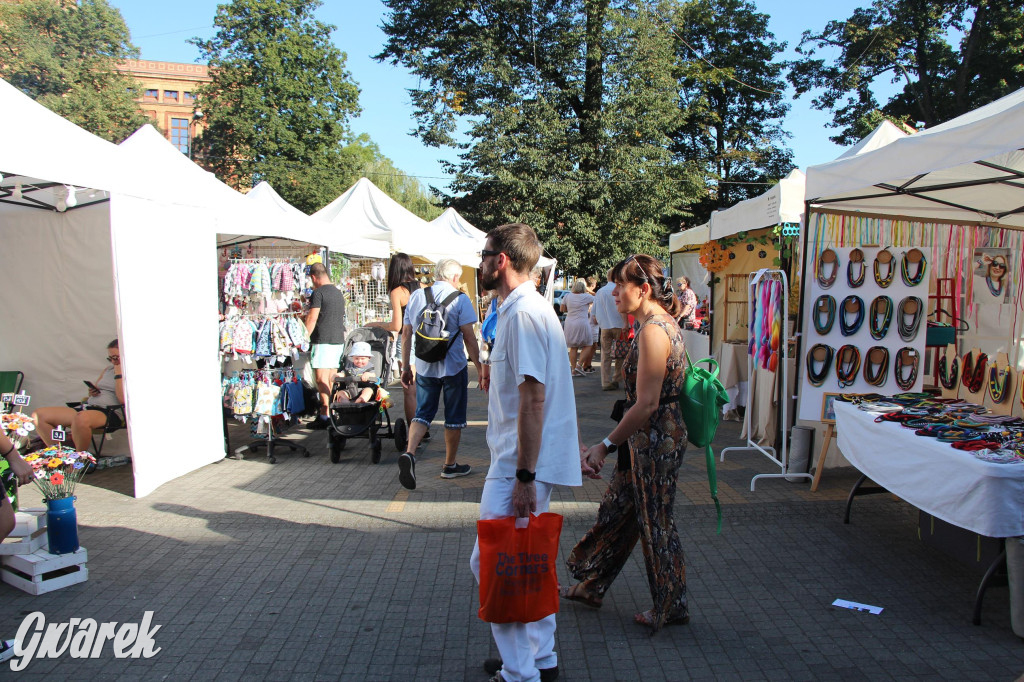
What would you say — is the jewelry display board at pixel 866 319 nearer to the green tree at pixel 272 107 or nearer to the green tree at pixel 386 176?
the green tree at pixel 272 107

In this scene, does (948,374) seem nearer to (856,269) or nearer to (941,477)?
(856,269)

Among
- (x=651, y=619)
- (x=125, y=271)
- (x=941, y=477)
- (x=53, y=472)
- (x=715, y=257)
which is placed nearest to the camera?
(x=651, y=619)

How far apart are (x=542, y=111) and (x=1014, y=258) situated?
685 inches

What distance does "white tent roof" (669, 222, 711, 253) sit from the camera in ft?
33.4

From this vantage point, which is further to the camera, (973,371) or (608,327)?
(608,327)

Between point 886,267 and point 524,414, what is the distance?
4.37 m

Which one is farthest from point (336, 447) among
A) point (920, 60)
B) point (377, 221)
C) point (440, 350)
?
point (920, 60)

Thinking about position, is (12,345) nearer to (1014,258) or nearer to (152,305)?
(152,305)

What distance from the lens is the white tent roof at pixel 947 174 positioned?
11.3 ft

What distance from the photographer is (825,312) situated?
5.45 metres

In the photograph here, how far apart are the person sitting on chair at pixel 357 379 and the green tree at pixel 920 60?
2348cm

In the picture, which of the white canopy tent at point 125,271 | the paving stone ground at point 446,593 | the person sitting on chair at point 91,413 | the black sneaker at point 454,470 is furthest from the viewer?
the person sitting on chair at point 91,413

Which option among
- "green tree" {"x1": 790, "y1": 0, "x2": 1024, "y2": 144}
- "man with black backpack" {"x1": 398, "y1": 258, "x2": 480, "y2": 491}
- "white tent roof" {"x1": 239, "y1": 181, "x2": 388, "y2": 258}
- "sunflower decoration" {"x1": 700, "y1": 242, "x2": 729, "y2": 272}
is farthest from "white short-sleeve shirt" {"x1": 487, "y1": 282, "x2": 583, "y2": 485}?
"green tree" {"x1": 790, "y1": 0, "x2": 1024, "y2": 144}

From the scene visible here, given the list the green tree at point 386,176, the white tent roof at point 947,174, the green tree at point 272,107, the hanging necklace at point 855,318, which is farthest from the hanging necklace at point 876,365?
the green tree at point 386,176
